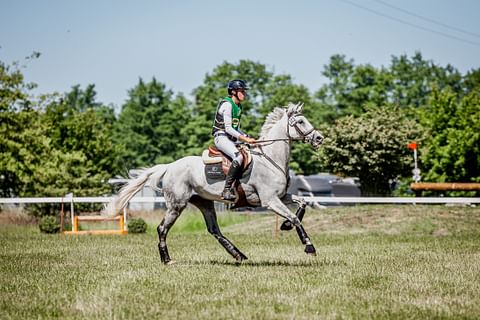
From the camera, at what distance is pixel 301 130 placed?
12.5 meters

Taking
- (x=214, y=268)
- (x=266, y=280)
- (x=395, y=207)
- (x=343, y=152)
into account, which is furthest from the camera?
(x=343, y=152)

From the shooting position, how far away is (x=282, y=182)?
1223 centimetres

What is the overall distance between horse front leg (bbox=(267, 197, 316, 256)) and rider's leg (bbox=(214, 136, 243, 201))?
0.72 metres

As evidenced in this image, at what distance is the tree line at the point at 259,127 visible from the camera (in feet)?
121

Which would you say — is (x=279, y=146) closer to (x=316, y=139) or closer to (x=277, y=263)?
(x=316, y=139)

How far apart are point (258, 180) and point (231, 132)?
970mm

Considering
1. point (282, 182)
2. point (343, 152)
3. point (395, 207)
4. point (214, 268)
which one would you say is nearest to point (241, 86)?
point (282, 182)

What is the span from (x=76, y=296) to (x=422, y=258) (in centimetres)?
720

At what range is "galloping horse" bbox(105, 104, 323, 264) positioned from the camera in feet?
40.0

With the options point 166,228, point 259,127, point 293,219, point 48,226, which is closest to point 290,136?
point 293,219

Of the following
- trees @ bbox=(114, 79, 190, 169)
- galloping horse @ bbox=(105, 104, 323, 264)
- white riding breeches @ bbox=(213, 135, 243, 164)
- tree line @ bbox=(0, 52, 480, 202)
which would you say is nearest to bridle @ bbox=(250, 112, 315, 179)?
galloping horse @ bbox=(105, 104, 323, 264)

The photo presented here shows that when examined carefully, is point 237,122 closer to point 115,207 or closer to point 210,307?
point 115,207

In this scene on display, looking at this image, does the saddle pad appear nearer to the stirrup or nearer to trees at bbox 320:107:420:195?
the stirrup

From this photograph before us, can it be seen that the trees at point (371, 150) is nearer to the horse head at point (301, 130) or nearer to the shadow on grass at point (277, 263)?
the shadow on grass at point (277, 263)
